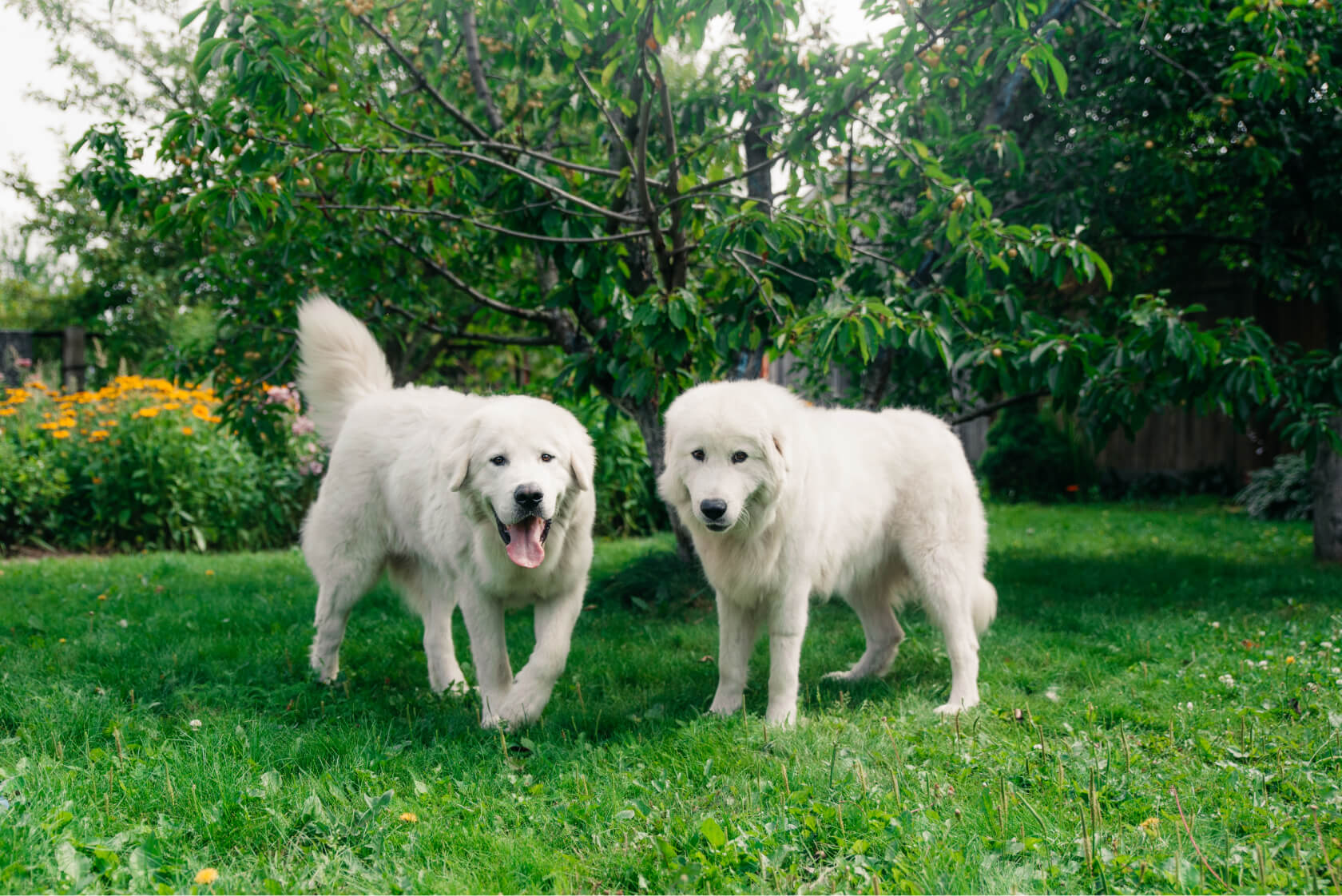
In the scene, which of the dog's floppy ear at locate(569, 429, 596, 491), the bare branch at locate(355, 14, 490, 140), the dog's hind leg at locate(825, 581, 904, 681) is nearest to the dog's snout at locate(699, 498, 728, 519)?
the dog's floppy ear at locate(569, 429, 596, 491)

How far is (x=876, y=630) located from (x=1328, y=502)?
441 centimetres

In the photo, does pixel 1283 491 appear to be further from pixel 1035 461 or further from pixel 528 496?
pixel 528 496

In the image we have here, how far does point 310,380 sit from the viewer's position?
182 inches

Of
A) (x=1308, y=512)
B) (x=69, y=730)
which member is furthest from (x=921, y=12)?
(x=1308, y=512)

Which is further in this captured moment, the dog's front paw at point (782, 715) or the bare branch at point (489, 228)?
the bare branch at point (489, 228)

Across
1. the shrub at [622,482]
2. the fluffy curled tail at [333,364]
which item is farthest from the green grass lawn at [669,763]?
the shrub at [622,482]

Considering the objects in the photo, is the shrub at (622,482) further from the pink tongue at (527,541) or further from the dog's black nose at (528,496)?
the dog's black nose at (528,496)

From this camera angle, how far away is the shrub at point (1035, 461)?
39.7ft

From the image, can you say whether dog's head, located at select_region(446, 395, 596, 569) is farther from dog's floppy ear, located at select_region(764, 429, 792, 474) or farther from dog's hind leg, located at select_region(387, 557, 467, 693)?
dog's hind leg, located at select_region(387, 557, 467, 693)

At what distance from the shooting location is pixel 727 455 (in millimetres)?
3256

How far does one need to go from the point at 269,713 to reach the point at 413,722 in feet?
1.88

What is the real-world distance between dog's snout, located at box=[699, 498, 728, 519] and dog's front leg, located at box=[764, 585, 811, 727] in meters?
0.59

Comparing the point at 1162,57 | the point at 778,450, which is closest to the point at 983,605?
the point at 778,450

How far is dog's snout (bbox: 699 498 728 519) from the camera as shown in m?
3.13
